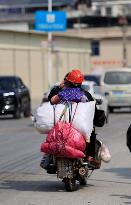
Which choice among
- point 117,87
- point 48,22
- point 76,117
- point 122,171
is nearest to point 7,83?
point 117,87

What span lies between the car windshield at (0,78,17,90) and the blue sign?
63.1 ft

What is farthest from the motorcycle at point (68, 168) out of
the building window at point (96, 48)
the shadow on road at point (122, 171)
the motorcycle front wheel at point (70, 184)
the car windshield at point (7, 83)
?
the building window at point (96, 48)

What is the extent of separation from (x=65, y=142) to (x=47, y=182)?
4.95 feet

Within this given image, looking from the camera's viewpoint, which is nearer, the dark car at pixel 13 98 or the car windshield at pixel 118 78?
the dark car at pixel 13 98

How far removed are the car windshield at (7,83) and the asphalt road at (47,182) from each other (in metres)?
12.7

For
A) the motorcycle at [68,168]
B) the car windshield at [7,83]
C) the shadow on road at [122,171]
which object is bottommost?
the car windshield at [7,83]

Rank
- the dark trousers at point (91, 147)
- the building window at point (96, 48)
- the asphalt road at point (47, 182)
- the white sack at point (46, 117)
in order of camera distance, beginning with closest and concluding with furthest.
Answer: the asphalt road at point (47, 182) → the white sack at point (46, 117) → the dark trousers at point (91, 147) → the building window at point (96, 48)

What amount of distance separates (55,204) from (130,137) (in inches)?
77.6

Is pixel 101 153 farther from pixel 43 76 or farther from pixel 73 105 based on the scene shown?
pixel 43 76

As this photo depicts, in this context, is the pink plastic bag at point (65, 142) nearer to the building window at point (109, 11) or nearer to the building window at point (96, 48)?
the building window at point (96, 48)

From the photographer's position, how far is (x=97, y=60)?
84250 millimetres

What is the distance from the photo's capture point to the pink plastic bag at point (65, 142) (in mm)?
10516

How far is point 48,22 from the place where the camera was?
52.2m

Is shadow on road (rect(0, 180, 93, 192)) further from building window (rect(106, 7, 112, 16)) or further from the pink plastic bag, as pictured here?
building window (rect(106, 7, 112, 16))
